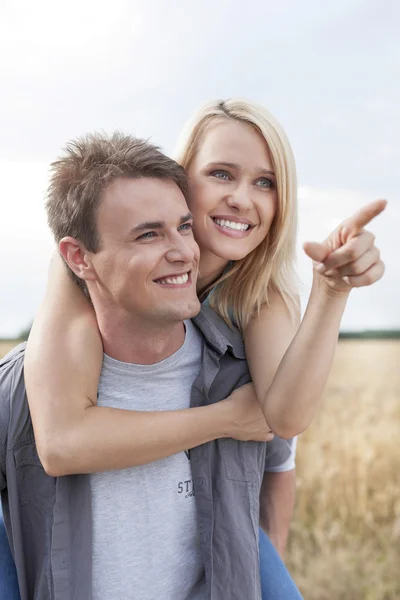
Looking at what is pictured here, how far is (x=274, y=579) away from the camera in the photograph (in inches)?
79.7

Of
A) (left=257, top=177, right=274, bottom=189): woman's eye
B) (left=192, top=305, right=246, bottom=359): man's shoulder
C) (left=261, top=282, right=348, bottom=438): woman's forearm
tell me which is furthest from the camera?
(left=257, top=177, right=274, bottom=189): woman's eye

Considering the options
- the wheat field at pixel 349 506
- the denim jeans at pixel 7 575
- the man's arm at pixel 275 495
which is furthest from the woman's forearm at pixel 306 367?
the wheat field at pixel 349 506

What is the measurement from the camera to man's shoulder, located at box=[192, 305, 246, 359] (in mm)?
1982

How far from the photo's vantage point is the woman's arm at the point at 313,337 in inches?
59.5

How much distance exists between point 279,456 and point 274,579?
17.5 inches

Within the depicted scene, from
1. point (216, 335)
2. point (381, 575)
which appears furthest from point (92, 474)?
point (381, 575)

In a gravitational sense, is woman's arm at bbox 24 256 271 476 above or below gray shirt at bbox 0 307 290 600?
above

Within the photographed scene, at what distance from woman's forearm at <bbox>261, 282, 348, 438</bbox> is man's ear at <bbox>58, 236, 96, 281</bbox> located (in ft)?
1.80

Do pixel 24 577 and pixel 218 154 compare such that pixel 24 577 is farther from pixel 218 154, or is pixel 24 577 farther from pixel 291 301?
pixel 218 154

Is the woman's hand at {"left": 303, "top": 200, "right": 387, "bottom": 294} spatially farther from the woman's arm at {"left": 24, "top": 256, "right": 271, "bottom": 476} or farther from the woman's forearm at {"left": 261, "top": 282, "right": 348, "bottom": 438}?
the woman's arm at {"left": 24, "top": 256, "right": 271, "bottom": 476}

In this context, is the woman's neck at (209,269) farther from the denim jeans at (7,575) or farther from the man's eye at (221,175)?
the denim jeans at (7,575)

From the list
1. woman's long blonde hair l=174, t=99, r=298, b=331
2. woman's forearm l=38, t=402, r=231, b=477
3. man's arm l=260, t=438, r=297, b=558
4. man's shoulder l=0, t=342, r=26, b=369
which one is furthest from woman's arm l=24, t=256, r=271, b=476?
man's arm l=260, t=438, r=297, b=558

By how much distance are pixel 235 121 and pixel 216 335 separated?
61 cm

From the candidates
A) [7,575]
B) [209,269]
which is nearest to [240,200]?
[209,269]
